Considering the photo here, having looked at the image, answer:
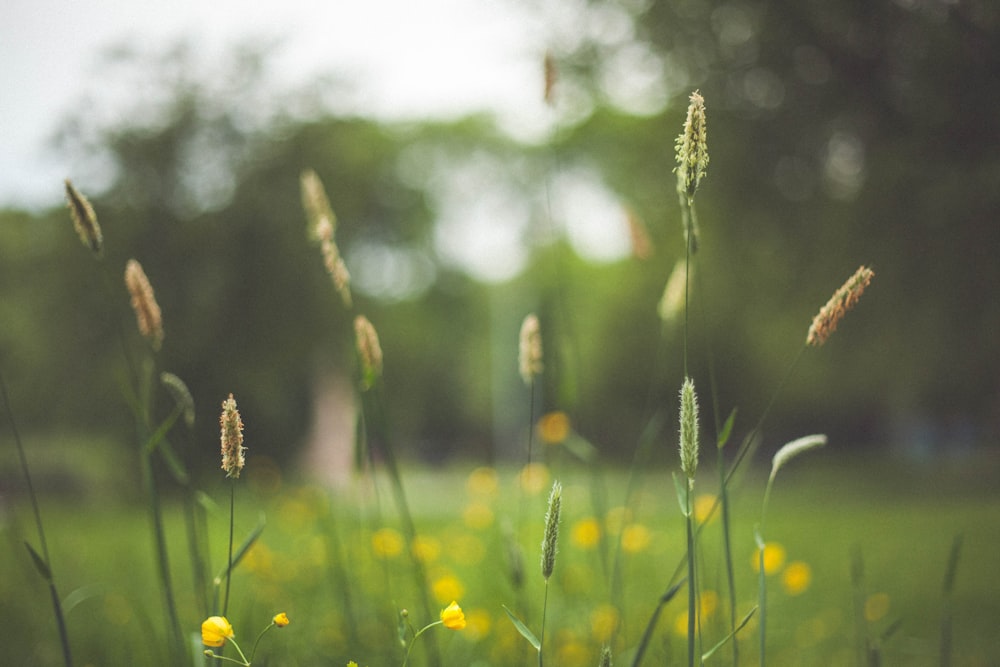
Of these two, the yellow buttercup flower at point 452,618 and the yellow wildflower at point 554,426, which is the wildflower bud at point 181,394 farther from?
the yellow wildflower at point 554,426

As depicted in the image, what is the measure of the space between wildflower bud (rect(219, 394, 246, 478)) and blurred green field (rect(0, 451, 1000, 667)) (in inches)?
15.8

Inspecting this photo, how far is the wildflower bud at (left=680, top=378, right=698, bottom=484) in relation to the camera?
916 mm

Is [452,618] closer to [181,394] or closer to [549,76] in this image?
[181,394]

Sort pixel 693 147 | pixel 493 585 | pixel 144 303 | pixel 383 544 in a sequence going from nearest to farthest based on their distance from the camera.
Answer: pixel 693 147, pixel 144 303, pixel 383 544, pixel 493 585

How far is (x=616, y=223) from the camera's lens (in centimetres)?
238

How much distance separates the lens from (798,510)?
8.89 metres

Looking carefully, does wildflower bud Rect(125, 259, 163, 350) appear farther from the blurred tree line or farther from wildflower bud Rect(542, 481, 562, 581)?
wildflower bud Rect(542, 481, 562, 581)

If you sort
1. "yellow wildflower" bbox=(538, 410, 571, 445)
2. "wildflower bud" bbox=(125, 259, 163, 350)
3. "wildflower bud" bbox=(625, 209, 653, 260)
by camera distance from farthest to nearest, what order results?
"yellow wildflower" bbox=(538, 410, 571, 445) < "wildflower bud" bbox=(625, 209, 653, 260) < "wildflower bud" bbox=(125, 259, 163, 350)

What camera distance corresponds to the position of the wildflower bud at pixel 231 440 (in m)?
0.93

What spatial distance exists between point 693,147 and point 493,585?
2.49 meters

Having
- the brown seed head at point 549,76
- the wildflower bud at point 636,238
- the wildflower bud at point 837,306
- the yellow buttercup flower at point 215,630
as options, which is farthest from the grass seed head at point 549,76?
the yellow buttercup flower at point 215,630

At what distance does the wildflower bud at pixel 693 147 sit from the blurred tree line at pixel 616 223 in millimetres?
624

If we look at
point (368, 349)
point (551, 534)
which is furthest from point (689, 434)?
point (368, 349)

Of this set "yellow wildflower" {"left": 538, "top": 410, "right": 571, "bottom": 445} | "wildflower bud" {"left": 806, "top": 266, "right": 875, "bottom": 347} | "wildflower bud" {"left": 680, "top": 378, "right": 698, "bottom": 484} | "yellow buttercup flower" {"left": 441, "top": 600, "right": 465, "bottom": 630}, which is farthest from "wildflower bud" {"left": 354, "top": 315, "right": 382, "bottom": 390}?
"yellow wildflower" {"left": 538, "top": 410, "right": 571, "bottom": 445}
